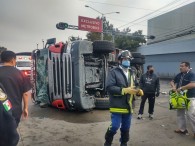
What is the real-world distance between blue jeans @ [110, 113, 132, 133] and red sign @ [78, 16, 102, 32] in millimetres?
25463

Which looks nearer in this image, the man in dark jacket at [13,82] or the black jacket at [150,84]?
the man in dark jacket at [13,82]

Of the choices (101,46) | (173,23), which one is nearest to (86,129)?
(101,46)

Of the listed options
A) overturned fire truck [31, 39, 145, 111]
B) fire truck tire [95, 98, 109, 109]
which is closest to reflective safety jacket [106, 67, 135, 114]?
overturned fire truck [31, 39, 145, 111]

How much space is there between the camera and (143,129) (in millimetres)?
6902

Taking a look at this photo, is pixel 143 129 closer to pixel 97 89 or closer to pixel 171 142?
pixel 171 142

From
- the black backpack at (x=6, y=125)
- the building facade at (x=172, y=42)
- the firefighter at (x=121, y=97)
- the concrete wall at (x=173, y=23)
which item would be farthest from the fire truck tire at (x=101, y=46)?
the concrete wall at (x=173, y=23)

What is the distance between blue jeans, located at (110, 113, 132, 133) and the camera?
4.82 metres

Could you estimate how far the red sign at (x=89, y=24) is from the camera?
3009 centimetres

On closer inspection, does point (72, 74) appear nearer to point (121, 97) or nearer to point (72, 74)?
point (72, 74)

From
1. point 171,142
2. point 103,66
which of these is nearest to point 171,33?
point 103,66

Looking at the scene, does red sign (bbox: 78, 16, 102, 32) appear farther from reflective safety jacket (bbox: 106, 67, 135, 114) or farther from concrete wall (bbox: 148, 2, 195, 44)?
reflective safety jacket (bbox: 106, 67, 135, 114)

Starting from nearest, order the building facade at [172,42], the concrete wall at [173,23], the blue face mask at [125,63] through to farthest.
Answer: the blue face mask at [125,63], the building facade at [172,42], the concrete wall at [173,23]

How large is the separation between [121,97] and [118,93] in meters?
0.13

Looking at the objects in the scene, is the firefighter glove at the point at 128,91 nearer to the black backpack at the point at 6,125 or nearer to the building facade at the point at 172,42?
the black backpack at the point at 6,125
